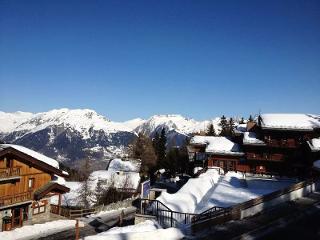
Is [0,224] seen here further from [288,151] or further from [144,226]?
[288,151]

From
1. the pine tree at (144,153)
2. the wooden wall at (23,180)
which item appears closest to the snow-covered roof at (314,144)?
the pine tree at (144,153)

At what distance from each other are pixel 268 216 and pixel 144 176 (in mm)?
56719

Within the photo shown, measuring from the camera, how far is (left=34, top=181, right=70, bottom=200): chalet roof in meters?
40.3

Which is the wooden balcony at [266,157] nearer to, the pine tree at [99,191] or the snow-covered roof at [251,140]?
the snow-covered roof at [251,140]

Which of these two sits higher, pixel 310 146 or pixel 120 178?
pixel 310 146

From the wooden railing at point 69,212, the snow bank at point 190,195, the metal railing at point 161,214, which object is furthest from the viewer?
the wooden railing at point 69,212

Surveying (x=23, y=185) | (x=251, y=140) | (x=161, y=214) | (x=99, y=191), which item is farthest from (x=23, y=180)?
(x=251, y=140)

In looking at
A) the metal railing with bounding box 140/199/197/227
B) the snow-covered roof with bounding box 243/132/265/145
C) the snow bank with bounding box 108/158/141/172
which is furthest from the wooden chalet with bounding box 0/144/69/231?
the snow-covered roof with bounding box 243/132/265/145

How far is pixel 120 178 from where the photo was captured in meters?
66.9

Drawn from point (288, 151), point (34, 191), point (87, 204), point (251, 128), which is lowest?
point (87, 204)

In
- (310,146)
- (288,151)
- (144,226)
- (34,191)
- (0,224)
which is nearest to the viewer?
(144,226)

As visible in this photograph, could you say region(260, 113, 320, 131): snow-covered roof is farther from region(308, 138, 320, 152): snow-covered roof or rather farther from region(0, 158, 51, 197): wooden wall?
region(0, 158, 51, 197): wooden wall

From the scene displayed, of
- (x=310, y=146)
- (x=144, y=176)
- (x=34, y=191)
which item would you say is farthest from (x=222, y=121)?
(x=34, y=191)

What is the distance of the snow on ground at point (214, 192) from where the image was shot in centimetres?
3466
